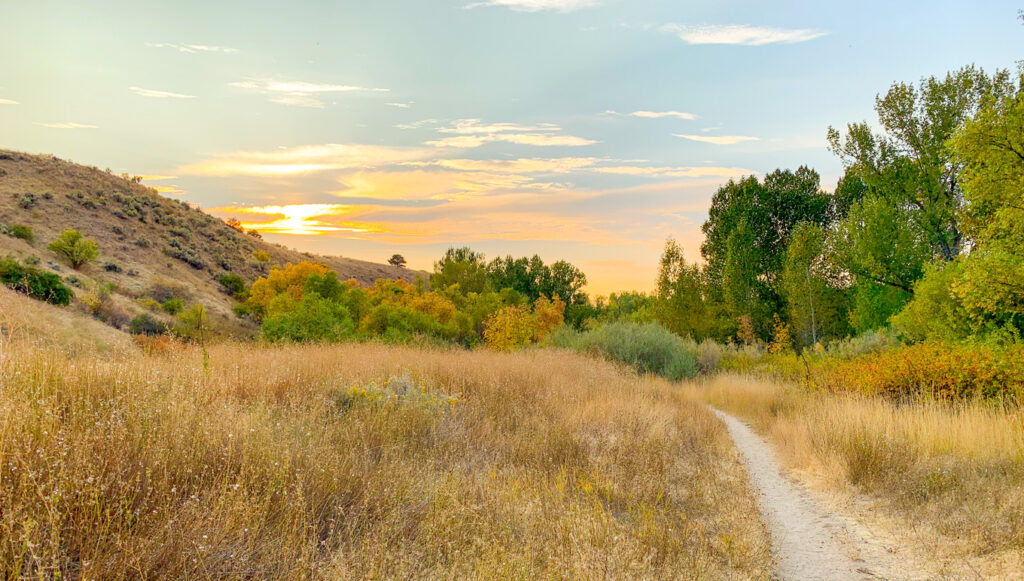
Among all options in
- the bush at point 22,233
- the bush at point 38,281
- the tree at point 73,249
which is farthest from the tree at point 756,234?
the bush at point 22,233

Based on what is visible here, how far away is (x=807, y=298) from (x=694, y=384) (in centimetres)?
1844

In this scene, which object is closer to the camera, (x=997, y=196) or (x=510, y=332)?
(x=997, y=196)

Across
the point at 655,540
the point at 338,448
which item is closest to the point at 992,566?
the point at 655,540

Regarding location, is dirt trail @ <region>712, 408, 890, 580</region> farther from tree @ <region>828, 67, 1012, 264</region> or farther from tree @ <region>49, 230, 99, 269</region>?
tree @ <region>49, 230, 99, 269</region>

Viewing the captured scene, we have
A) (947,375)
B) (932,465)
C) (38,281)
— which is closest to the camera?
(932,465)

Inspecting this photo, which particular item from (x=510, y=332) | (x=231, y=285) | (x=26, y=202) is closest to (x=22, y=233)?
(x=26, y=202)

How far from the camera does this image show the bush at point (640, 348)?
2452 centimetres

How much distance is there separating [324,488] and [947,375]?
49.4ft

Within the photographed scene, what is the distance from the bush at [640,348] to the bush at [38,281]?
91.2 feet

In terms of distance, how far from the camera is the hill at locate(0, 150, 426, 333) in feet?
158

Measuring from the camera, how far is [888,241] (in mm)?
28578

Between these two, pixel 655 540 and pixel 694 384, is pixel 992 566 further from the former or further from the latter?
pixel 694 384

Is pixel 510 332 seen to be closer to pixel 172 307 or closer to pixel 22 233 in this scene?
pixel 172 307

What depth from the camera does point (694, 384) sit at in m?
22.3
